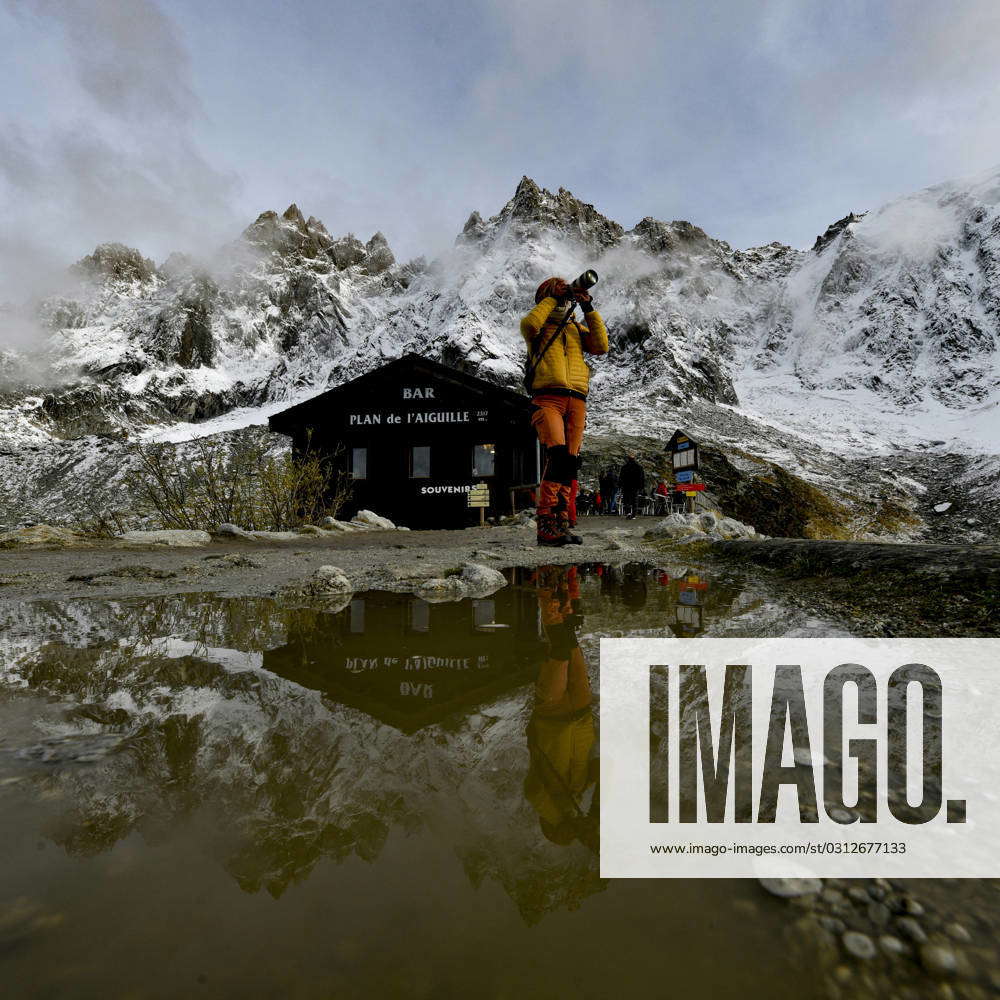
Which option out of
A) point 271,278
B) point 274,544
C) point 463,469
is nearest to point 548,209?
point 271,278

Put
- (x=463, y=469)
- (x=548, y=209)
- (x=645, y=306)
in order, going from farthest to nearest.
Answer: (x=548, y=209) → (x=645, y=306) → (x=463, y=469)

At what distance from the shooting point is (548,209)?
127688 millimetres

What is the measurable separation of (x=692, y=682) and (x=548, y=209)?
14324cm

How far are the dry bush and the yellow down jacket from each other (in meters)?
5.37

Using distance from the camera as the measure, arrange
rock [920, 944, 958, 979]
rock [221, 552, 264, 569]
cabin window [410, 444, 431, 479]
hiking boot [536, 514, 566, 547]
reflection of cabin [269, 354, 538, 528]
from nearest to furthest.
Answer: rock [920, 944, 958, 979]
rock [221, 552, 264, 569]
hiking boot [536, 514, 566, 547]
reflection of cabin [269, 354, 538, 528]
cabin window [410, 444, 431, 479]

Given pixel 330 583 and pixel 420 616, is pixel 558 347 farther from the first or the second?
pixel 420 616

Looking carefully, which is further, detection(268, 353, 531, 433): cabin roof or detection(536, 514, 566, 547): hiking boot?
detection(268, 353, 531, 433): cabin roof

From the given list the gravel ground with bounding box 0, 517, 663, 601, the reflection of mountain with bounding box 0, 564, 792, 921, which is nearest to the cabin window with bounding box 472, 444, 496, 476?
the gravel ground with bounding box 0, 517, 663, 601

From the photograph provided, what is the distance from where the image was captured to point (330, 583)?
3.61 metres

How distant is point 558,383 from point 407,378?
1480cm

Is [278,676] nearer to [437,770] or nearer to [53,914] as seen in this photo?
[437,770]

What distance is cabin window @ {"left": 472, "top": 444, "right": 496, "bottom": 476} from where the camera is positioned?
19.8m

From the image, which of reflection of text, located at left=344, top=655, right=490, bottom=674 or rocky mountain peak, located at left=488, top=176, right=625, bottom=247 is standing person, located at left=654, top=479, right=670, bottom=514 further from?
rocky mountain peak, located at left=488, top=176, right=625, bottom=247

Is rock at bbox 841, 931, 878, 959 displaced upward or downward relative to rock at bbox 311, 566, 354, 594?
downward
